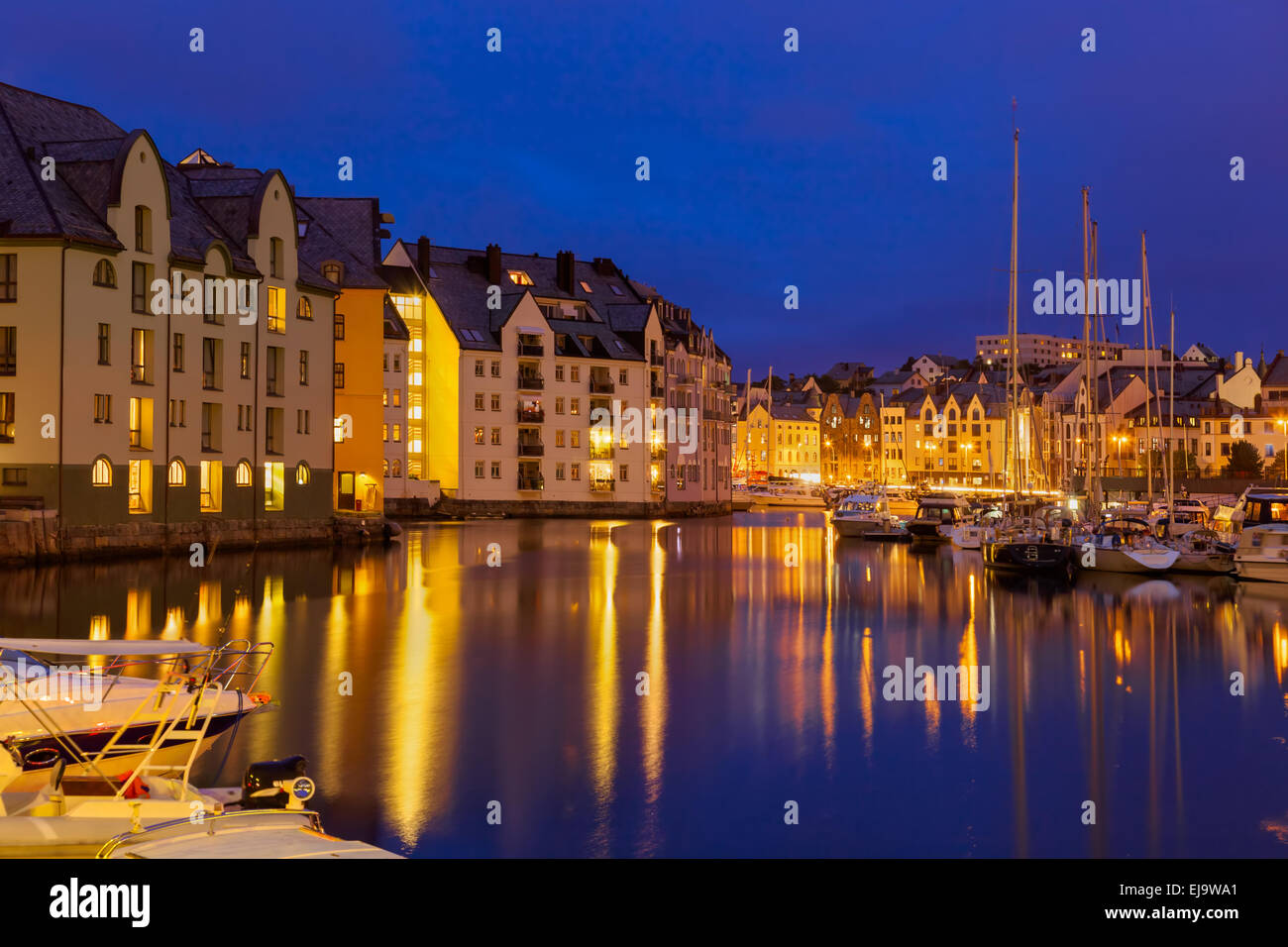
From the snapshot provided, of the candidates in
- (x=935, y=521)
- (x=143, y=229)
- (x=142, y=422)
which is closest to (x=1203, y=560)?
(x=935, y=521)

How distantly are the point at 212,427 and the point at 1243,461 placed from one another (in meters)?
107

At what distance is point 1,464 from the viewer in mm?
49375

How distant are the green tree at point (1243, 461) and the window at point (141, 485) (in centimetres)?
10940

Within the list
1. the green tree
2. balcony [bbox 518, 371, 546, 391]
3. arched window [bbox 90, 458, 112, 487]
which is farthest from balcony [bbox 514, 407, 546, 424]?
the green tree

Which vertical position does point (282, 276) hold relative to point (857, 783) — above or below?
above

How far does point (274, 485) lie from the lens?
2507 inches

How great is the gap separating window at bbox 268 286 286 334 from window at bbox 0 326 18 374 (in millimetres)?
14804

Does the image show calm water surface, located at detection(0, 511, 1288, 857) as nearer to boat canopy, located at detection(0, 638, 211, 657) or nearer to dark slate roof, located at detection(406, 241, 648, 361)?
boat canopy, located at detection(0, 638, 211, 657)

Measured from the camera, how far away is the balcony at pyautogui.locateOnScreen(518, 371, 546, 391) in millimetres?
107062

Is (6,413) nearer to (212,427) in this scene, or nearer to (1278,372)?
(212,427)

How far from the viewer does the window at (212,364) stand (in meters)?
58.7

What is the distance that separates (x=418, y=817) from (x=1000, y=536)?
4762cm
